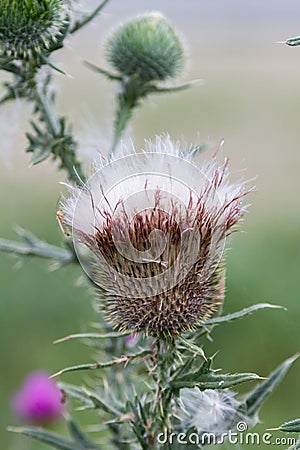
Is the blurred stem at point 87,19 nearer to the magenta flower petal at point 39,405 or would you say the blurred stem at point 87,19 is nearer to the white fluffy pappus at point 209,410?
the white fluffy pappus at point 209,410

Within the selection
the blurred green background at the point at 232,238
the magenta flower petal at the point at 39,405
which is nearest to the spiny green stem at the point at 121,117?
the blurred green background at the point at 232,238

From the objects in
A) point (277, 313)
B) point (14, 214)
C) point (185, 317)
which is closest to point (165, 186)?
point (185, 317)

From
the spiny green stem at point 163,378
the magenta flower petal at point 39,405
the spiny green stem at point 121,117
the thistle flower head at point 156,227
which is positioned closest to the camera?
the thistle flower head at point 156,227

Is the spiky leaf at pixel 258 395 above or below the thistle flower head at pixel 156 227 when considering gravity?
below

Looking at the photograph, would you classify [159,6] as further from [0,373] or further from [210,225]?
[210,225]

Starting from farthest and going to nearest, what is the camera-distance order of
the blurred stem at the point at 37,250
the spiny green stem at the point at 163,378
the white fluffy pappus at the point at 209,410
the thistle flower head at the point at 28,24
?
the blurred stem at the point at 37,250, the thistle flower head at the point at 28,24, the white fluffy pappus at the point at 209,410, the spiny green stem at the point at 163,378

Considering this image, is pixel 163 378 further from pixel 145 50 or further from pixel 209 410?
pixel 145 50
